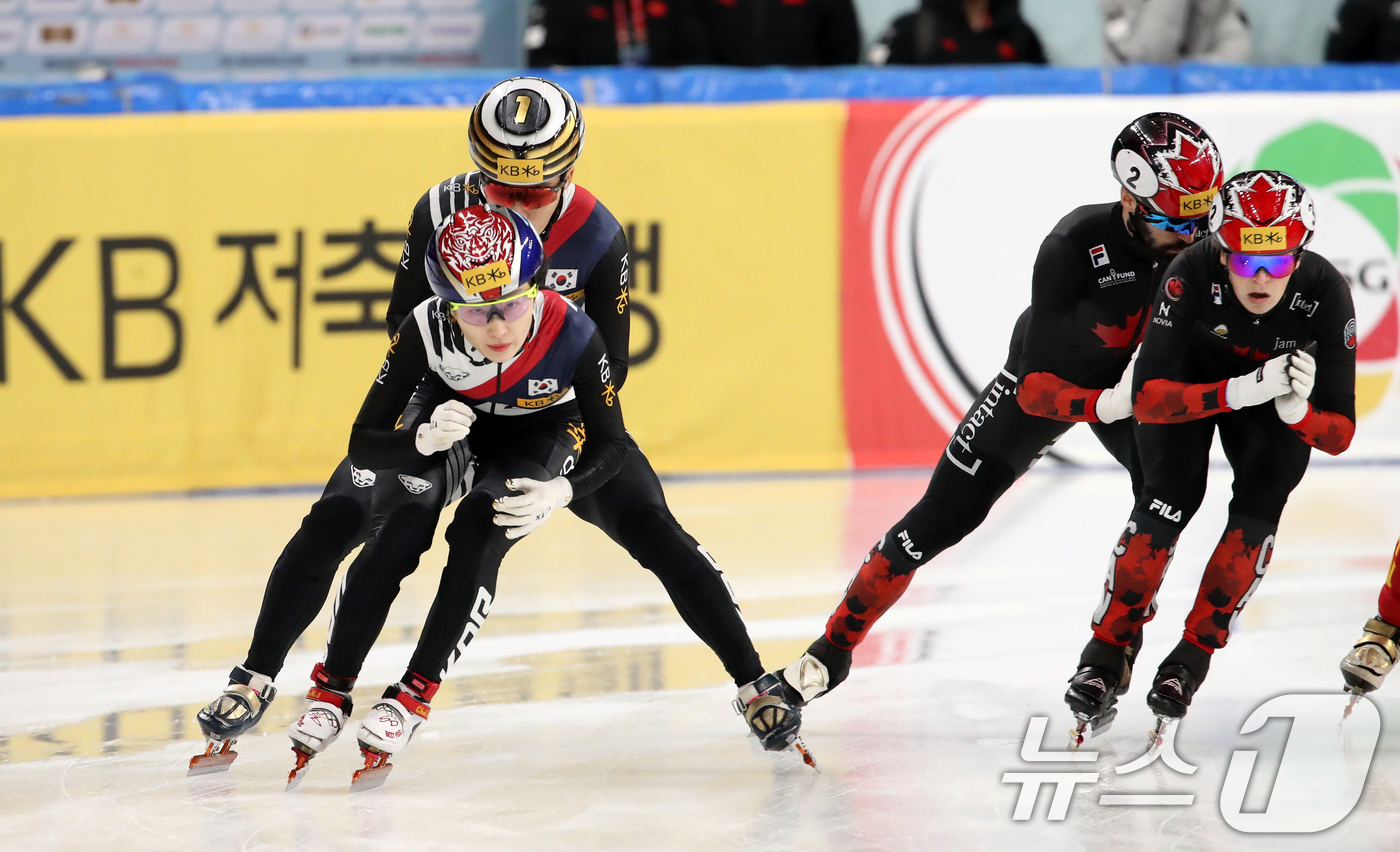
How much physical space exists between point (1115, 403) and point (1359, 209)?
4971 mm

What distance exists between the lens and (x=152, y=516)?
22.5 ft

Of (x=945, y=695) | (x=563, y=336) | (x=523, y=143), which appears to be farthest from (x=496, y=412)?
(x=945, y=695)

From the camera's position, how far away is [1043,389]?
11.9ft

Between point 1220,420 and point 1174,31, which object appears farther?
point 1174,31

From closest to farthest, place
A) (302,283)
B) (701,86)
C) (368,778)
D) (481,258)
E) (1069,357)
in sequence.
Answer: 1. (481,258)
2. (368,778)
3. (1069,357)
4. (302,283)
5. (701,86)

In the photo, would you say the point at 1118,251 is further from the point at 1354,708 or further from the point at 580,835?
the point at 580,835

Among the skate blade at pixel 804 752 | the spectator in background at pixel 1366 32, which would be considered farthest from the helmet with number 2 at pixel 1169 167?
the spectator in background at pixel 1366 32

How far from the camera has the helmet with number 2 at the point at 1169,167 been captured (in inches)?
137

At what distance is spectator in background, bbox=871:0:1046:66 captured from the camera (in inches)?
340

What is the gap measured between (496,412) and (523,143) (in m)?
0.63

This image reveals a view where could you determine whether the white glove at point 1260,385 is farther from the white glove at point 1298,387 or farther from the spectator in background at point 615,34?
the spectator in background at point 615,34

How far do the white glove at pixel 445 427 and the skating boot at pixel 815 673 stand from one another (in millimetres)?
1035

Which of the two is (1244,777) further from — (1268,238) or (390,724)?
(390,724)

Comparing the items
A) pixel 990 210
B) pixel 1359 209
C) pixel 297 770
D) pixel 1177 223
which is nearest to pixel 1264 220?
pixel 1177 223
